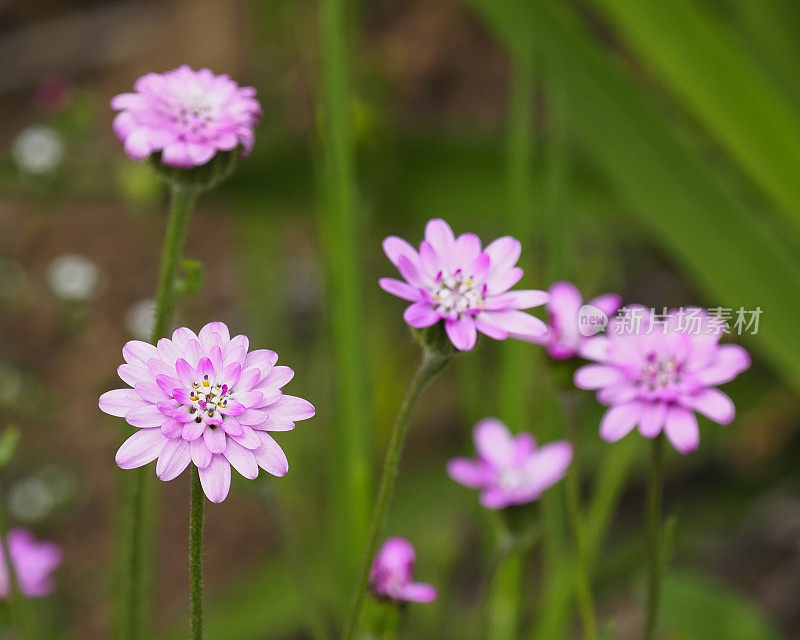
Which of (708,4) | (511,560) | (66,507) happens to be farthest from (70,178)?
(708,4)

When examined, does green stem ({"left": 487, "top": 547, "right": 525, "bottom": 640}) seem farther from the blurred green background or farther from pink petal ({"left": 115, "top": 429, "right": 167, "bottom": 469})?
pink petal ({"left": 115, "top": 429, "right": 167, "bottom": 469})

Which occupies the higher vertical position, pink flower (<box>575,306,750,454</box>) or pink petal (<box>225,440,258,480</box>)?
pink flower (<box>575,306,750,454</box>)

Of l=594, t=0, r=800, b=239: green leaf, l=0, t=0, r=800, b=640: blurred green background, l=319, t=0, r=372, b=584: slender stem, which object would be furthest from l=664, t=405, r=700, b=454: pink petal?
l=594, t=0, r=800, b=239: green leaf

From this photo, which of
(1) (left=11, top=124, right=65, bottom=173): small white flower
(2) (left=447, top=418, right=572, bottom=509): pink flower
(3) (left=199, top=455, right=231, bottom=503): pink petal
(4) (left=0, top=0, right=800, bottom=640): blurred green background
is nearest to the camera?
(3) (left=199, top=455, right=231, bottom=503): pink petal

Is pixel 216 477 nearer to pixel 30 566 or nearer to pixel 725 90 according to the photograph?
pixel 30 566

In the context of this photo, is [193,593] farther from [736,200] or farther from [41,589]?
[736,200]

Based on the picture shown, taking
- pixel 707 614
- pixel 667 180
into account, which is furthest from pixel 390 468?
pixel 667 180
